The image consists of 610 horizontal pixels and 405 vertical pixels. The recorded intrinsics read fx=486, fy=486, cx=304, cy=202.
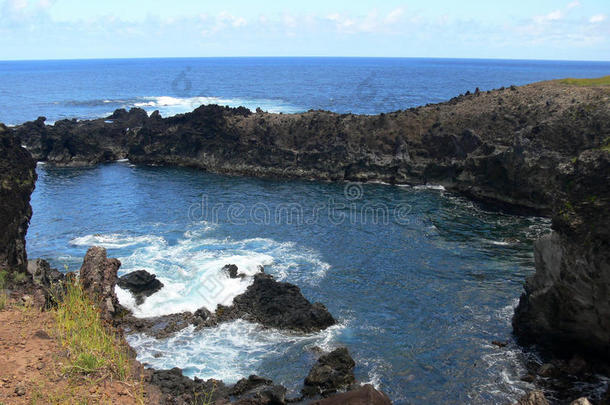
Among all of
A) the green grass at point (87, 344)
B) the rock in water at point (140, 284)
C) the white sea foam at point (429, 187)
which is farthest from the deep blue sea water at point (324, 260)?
the green grass at point (87, 344)

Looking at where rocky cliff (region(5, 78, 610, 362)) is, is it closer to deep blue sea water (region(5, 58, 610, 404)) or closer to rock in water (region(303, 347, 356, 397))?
deep blue sea water (region(5, 58, 610, 404))

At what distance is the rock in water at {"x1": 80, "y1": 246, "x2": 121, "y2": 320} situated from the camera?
21.5m

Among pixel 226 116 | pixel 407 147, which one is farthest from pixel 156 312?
pixel 226 116

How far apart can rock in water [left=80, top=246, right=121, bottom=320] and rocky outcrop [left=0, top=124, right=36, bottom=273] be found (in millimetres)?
3697

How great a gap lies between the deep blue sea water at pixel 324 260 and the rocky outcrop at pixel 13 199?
6966 millimetres

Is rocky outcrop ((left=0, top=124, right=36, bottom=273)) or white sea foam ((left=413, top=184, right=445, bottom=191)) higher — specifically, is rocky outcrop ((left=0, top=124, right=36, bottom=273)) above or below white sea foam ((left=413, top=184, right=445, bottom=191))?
above

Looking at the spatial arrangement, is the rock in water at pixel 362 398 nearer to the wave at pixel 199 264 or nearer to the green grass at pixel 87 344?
the green grass at pixel 87 344

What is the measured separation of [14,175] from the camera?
25.0 meters

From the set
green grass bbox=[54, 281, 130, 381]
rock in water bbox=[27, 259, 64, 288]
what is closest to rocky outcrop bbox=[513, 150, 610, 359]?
green grass bbox=[54, 281, 130, 381]

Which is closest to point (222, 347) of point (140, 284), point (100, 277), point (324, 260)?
point (100, 277)

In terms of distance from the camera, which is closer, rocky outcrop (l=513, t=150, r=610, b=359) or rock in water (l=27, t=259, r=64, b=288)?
rocky outcrop (l=513, t=150, r=610, b=359)

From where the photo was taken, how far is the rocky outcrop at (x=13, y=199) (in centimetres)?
2300

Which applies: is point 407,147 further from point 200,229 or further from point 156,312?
point 156,312

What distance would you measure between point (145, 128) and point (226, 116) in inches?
482
